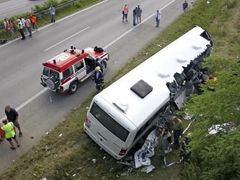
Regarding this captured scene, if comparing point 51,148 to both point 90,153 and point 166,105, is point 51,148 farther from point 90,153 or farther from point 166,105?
point 166,105

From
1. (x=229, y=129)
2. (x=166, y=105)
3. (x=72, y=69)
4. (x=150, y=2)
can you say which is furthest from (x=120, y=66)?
(x=150, y=2)

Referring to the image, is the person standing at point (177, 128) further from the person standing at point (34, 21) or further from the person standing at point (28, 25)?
the person standing at point (34, 21)

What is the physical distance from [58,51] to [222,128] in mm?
16351

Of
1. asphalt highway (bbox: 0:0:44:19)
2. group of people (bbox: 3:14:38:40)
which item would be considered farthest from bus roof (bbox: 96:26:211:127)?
asphalt highway (bbox: 0:0:44:19)

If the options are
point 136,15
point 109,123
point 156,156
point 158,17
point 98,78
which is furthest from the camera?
point 136,15

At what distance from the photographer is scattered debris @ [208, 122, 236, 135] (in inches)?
348

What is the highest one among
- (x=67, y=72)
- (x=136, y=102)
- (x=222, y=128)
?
(x=222, y=128)

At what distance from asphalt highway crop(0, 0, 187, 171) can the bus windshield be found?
3051mm

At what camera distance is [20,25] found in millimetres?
25031

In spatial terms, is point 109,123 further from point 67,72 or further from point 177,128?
point 67,72

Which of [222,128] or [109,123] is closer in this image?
[222,128]

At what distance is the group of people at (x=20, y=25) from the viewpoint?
25172 millimetres

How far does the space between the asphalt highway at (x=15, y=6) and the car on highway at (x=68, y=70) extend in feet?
58.6

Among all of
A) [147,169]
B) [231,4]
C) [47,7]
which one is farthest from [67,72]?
[231,4]
